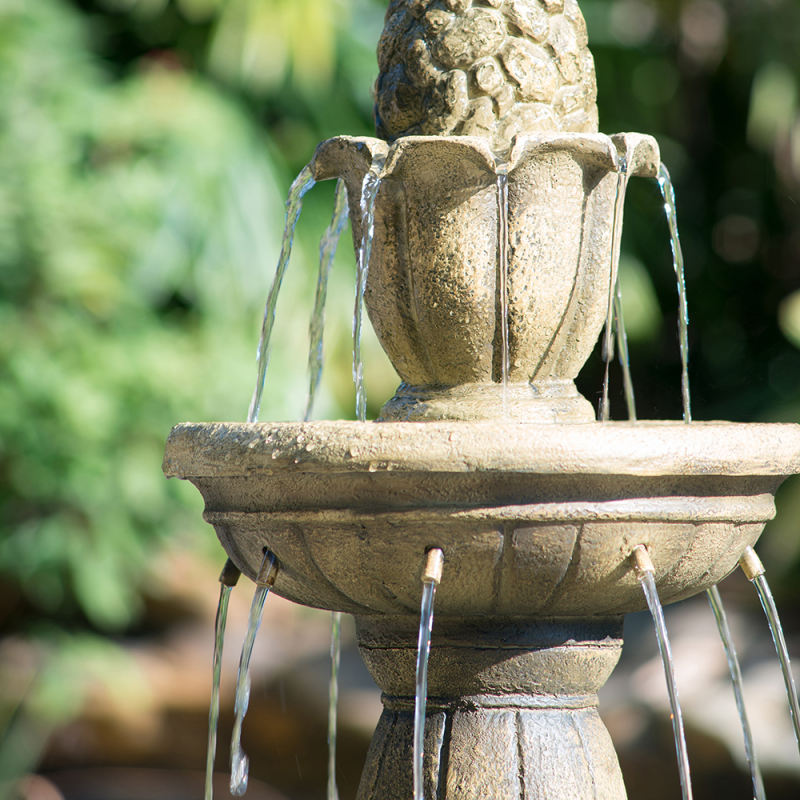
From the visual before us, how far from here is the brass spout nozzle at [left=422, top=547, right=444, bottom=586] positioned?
5.86 ft

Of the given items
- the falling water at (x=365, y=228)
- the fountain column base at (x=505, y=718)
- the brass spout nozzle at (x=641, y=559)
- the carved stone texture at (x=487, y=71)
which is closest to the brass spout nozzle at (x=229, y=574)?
the fountain column base at (x=505, y=718)

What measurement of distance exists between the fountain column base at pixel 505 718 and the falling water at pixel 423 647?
7 centimetres

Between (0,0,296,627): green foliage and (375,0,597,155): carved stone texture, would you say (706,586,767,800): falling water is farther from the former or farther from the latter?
(0,0,296,627): green foliage

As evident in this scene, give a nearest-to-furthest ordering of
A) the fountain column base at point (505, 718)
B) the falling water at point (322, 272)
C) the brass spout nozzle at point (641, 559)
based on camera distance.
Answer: the brass spout nozzle at point (641, 559)
the fountain column base at point (505, 718)
the falling water at point (322, 272)

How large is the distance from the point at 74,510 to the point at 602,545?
4.11 m

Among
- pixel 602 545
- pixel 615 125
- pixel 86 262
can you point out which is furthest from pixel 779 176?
pixel 602 545

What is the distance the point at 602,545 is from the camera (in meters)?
1.82

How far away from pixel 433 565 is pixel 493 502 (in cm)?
14

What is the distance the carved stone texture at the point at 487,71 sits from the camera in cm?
212

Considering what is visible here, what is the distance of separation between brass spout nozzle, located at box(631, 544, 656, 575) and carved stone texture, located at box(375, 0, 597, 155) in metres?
0.76

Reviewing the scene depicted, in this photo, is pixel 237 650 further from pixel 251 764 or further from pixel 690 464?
pixel 690 464

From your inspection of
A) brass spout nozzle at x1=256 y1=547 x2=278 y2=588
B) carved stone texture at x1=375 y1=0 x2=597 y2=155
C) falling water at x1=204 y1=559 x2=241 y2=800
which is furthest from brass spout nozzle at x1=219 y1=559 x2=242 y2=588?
carved stone texture at x1=375 y1=0 x2=597 y2=155

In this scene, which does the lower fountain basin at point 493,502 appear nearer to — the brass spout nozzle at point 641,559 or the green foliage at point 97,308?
the brass spout nozzle at point 641,559

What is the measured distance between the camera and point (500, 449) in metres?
1.70
